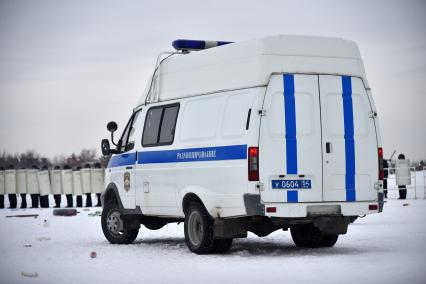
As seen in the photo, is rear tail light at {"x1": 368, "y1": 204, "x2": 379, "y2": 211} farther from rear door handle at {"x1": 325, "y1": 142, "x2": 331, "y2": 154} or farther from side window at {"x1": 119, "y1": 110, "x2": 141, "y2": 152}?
side window at {"x1": 119, "y1": 110, "x2": 141, "y2": 152}

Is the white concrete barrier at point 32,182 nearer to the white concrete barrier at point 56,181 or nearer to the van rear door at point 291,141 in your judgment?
the white concrete barrier at point 56,181

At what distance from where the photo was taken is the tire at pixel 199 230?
13.7 meters

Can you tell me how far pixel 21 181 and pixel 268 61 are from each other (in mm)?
23082

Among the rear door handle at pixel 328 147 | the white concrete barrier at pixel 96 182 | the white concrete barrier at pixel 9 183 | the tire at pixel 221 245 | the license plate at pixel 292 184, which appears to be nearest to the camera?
the license plate at pixel 292 184

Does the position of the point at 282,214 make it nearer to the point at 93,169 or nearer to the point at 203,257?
the point at 203,257

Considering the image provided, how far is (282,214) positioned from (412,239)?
13.1ft

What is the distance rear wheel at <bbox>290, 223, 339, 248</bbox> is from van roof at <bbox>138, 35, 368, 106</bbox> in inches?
101

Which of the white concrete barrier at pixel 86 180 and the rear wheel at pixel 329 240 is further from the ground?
the white concrete barrier at pixel 86 180

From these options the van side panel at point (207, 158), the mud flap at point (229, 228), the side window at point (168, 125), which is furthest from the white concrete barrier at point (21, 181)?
the mud flap at point (229, 228)

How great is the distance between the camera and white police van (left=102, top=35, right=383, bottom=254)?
12.9m

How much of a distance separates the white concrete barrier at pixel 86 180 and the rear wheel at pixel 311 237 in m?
19.9

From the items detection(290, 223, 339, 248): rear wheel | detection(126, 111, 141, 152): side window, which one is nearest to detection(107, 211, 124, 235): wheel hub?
detection(126, 111, 141, 152): side window

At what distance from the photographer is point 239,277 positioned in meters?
10.9

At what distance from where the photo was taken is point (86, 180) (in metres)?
34.4
